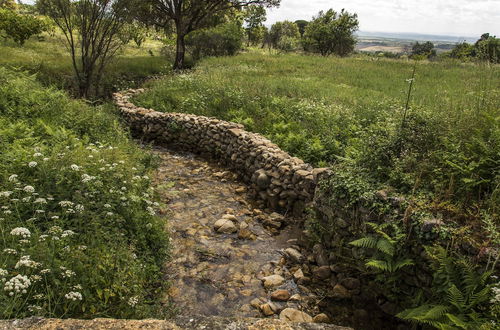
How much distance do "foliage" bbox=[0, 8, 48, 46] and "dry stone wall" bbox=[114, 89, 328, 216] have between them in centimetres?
1061

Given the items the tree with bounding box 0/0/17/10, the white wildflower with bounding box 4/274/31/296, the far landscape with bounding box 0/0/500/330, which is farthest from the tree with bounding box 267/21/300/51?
the white wildflower with bounding box 4/274/31/296

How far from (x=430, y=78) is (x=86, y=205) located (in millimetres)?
17376

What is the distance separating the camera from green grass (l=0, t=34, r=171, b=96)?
1575 cm

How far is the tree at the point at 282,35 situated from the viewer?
2039 inches

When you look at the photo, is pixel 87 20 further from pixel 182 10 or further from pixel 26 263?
pixel 26 263

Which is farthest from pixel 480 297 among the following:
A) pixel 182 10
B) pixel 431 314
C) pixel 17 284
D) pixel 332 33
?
pixel 332 33

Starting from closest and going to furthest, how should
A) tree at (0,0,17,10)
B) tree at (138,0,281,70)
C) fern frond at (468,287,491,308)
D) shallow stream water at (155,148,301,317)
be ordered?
fern frond at (468,287,491,308)
shallow stream water at (155,148,301,317)
tree at (138,0,281,70)
tree at (0,0,17,10)

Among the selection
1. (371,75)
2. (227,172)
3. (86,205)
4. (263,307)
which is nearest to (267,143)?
(227,172)

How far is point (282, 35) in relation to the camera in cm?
6144

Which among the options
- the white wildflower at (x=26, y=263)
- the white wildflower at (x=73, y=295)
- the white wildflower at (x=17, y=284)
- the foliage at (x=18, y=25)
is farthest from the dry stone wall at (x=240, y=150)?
the foliage at (x=18, y=25)

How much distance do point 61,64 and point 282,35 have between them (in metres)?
50.6

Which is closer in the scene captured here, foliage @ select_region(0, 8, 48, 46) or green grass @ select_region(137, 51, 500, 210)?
green grass @ select_region(137, 51, 500, 210)

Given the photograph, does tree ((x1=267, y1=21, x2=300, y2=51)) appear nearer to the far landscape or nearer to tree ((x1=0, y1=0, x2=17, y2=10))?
tree ((x1=0, y1=0, x2=17, y2=10))

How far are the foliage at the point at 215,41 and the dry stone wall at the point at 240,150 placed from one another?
43.1ft
